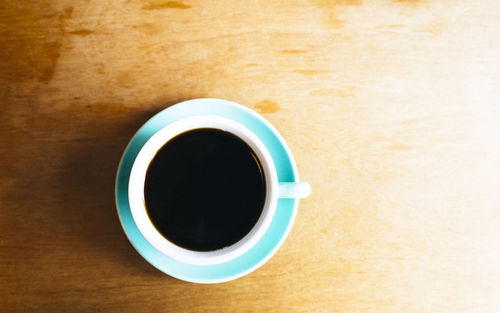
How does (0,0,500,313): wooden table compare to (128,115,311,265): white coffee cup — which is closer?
(128,115,311,265): white coffee cup

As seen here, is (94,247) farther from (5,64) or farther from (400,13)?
(400,13)

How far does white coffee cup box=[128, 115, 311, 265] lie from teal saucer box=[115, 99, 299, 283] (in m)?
0.05

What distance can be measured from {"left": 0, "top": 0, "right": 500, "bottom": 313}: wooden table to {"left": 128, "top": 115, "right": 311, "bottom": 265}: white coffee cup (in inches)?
5.1

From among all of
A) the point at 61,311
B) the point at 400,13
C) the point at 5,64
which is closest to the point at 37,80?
the point at 5,64

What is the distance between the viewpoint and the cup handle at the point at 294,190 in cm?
54

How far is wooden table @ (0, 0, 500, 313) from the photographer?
66cm

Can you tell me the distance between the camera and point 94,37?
→ 2.20 feet

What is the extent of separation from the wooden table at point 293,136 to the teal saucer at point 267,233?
66mm

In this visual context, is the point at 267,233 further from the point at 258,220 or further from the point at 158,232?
the point at 158,232

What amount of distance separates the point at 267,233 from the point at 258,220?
6cm

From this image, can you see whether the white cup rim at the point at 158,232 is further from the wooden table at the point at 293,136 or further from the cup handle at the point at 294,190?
the wooden table at the point at 293,136

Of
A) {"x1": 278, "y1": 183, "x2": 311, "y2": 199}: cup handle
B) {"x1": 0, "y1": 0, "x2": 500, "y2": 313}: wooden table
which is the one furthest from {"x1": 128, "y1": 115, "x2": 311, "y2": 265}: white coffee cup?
{"x1": 0, "y1": 0, "x2": 500, "y2": 313}: wooden table

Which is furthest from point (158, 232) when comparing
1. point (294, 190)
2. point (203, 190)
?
point (294, 190)

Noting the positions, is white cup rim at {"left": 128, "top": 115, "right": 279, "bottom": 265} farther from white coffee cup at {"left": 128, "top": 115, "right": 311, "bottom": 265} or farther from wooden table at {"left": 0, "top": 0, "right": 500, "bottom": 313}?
wooden table at {"left": 0, "top": 0, "right": 500, "bottom": 313}
